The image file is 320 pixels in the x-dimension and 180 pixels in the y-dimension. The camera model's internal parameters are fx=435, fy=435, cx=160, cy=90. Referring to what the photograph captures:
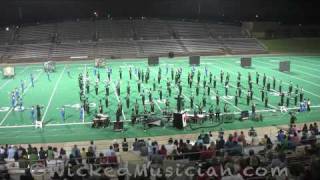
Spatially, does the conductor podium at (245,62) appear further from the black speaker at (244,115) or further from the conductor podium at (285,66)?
the black speaker at (244,115)

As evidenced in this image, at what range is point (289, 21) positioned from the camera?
56156mm

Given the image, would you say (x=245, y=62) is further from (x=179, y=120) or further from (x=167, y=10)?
(x=167, y=10)

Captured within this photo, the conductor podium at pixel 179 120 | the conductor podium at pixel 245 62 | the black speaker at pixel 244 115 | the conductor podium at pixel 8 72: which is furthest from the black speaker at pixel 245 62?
the conductor podium at pixel 179 120

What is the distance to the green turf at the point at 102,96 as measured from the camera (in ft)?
63.7

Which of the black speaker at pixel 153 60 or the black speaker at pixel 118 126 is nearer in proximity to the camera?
the black speaker at pixel 118 126

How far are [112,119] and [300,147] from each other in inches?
433

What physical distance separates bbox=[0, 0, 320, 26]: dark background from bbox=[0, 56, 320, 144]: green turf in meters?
12.5

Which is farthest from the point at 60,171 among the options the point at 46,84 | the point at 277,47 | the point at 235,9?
the point at 235,9

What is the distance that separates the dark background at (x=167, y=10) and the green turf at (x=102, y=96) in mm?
12457

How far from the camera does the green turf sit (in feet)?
63.7

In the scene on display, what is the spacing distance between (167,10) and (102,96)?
113ft

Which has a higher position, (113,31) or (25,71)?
(113,31)

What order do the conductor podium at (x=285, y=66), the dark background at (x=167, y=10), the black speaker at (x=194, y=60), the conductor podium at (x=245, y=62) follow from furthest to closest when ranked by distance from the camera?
the dark background at (x=167, y=10) → the black speaker at (x=194, y=60) → the conductor podium at (x=245, y=62) → the conductor podium at (x=285, y=66)

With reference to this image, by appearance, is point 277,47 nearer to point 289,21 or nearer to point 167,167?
point 289,21
